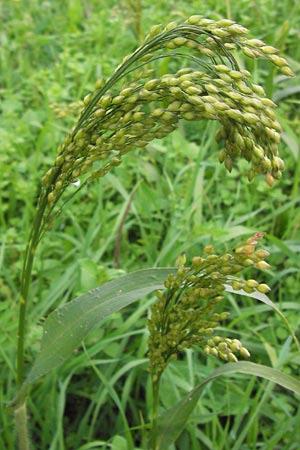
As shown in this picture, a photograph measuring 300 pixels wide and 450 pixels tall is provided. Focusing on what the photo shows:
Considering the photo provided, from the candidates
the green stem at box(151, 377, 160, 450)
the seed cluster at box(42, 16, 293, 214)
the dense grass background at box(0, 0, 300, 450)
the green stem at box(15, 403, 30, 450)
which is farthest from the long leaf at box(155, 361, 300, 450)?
the seed cluster at box(42, 16, 293, 214)

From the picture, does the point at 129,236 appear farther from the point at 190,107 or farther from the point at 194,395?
the point at 190,107

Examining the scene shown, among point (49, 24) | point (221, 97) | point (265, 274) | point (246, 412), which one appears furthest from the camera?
point (49, 24)

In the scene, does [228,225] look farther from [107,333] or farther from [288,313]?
[107,333]

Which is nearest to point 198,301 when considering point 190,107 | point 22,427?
point 190,107

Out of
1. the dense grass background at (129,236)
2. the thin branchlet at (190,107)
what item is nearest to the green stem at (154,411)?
the dense grass background at (129,236)

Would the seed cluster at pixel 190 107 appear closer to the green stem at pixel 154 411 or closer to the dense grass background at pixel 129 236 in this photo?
the green stem at pixel 154 411

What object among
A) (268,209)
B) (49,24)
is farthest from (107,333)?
(49,24)
